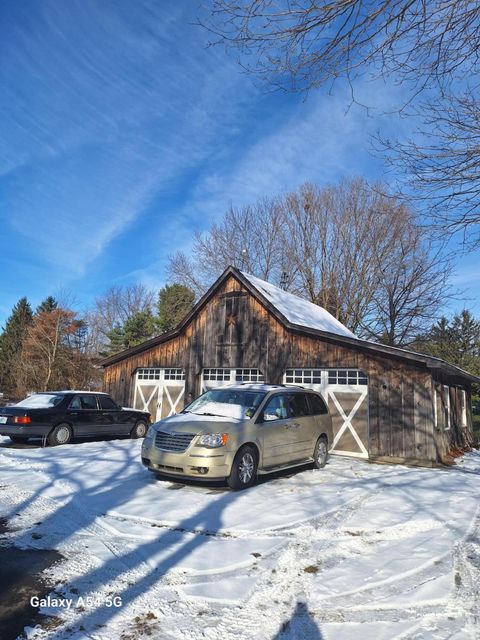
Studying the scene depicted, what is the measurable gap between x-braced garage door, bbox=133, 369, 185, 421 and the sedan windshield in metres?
4.97

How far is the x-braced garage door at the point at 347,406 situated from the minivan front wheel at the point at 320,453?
1.55 metres

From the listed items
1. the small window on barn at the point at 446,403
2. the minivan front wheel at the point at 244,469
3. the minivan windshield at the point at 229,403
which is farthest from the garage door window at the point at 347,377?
the minivan front wheel at the point at 244,469

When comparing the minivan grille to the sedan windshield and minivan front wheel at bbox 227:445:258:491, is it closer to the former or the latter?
minivan front wheel at bbox 227:445:258:491

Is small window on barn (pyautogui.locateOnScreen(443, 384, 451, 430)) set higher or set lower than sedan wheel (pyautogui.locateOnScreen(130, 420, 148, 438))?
higher

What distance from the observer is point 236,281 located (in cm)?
1557

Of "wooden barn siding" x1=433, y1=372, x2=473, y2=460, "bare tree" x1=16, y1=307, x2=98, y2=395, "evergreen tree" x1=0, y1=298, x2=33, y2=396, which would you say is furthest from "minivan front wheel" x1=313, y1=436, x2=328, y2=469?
"evergreen tree" x1=0, y1=298, x2=33, y2=396

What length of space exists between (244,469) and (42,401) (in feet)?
22.6

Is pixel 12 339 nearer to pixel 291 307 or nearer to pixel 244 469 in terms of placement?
pixel 291 307

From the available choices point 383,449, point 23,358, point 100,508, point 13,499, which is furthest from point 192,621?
point 23,358

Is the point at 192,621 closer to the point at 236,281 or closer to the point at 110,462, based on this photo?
the point at 110,462

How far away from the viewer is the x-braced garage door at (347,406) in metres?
12.0

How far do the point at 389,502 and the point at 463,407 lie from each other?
1297 centimetres

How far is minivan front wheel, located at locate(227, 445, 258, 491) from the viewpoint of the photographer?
24.0 ft

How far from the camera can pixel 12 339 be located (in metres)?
41.7
